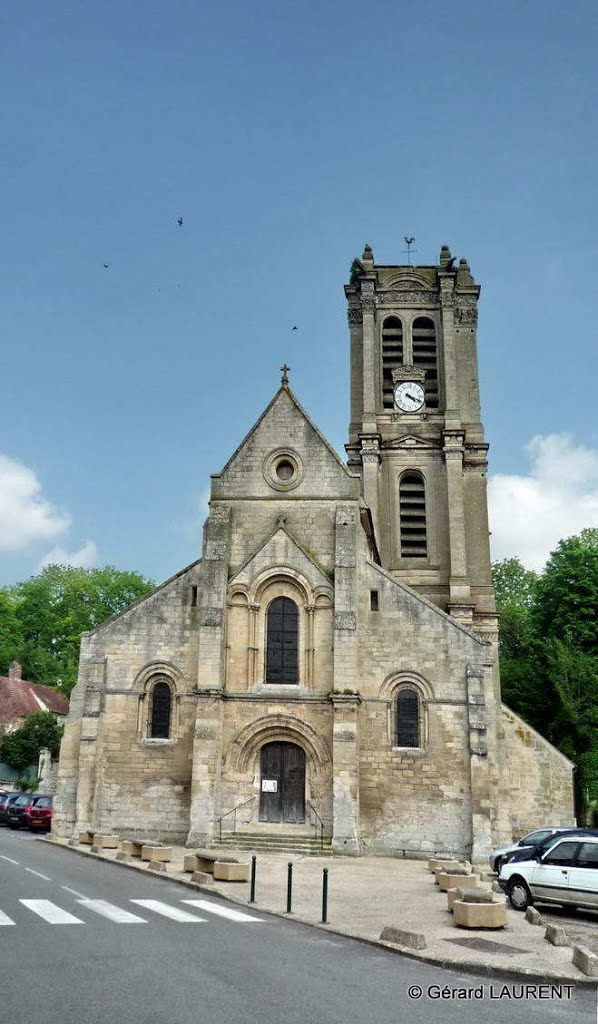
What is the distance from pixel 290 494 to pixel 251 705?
21.9ft

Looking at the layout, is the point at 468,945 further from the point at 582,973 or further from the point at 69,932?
the point at 69,932

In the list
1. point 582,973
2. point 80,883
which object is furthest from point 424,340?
point 582,973

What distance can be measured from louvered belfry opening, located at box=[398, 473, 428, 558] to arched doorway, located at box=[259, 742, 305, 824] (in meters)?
15.6

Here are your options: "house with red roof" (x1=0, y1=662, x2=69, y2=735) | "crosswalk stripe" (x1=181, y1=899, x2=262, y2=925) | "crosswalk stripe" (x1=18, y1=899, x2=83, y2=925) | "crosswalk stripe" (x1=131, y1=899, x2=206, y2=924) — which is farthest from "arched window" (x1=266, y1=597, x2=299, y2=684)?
"house with red roof" (x1=0, y1=662, x2=69, y2=735)

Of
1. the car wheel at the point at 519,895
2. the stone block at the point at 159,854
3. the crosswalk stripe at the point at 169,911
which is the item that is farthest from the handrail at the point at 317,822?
the crosswalk stripe at the point at 169,911

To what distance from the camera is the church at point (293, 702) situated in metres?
23.2

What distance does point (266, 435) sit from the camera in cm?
2688

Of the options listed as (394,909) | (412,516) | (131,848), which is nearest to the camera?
(394,909)

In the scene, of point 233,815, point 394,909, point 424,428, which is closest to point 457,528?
point 424,428

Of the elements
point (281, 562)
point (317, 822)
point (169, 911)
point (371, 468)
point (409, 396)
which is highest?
point (409, 396)

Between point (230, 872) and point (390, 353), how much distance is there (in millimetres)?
30448

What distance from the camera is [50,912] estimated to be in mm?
11930

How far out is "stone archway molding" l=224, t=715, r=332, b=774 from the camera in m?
23.8
